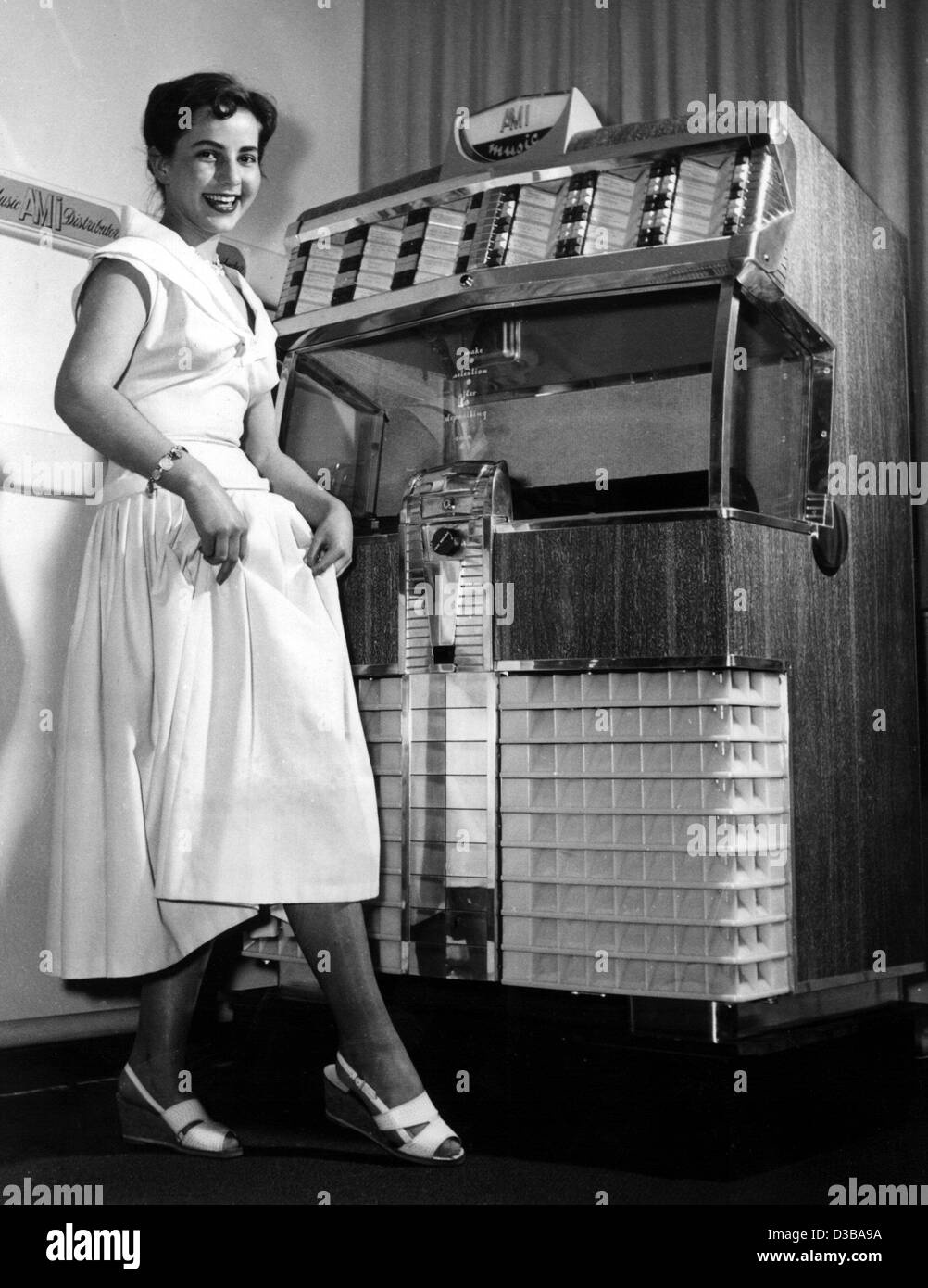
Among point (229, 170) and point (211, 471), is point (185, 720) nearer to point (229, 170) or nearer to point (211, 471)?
point (211, 471)

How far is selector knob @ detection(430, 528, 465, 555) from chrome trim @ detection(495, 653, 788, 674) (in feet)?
0.51

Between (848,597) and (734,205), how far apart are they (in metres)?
0.50

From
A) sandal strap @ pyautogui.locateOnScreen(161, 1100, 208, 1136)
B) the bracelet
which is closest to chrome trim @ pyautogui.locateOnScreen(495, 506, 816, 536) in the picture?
the bracelet

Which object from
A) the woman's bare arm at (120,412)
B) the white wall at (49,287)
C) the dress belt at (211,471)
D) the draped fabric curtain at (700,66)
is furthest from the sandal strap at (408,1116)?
the draped fabric curtain at (700,66)

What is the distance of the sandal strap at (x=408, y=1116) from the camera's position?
1.34 m

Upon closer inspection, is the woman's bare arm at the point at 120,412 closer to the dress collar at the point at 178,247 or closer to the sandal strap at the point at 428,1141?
the dress collar at the point at 178,247

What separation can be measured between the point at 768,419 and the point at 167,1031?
3.26ft

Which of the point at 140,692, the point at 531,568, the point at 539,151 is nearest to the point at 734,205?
the point at 539,151

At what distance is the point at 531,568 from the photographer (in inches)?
60.2

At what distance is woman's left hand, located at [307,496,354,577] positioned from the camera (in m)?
1.54

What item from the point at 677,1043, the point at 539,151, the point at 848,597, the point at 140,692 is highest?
the point at 539,151

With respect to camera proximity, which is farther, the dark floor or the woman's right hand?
the woman's right hand

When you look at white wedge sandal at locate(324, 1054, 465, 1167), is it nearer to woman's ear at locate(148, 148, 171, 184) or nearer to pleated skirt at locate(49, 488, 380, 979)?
pleated skirt at locate(49, 488, 380, 979)
